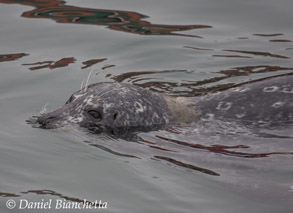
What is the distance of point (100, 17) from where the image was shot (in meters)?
13.3

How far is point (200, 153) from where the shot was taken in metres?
7.79

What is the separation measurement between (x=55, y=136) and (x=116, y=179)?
151 centimetres

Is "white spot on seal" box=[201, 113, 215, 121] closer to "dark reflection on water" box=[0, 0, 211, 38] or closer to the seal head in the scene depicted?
the seal head

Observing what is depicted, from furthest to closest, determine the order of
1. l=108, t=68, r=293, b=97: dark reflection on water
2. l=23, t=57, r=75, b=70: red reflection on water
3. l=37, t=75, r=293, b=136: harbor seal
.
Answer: l=23, t=57, r=75, b=70: red reflection on water → l=108, t=68, r=293, b=97: dark reflection on water → l=37, t=75, r=293, b=136: harbor seal

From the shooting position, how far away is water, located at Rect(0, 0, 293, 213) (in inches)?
263

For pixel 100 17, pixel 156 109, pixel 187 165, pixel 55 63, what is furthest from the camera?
pixel 100 17

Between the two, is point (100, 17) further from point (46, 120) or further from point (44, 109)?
point (46, 120)

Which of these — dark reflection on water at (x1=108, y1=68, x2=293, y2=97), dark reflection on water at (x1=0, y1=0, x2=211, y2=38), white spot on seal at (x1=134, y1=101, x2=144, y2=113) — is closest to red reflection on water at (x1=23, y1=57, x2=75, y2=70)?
dark reflection on water at (x1=108, y1=68, x2=293, y2=97)

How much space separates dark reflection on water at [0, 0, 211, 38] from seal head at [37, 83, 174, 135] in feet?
13.2

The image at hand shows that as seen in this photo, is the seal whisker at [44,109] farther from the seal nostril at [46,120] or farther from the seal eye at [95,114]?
the seal eye at [95,114]

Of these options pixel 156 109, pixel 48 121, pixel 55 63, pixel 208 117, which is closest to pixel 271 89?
pixel 208 117

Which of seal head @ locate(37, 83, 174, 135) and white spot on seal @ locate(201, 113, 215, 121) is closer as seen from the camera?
seal head @ locate(37, 83, 174, 135)

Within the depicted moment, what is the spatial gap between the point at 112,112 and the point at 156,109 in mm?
590

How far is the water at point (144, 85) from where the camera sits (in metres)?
6.68
